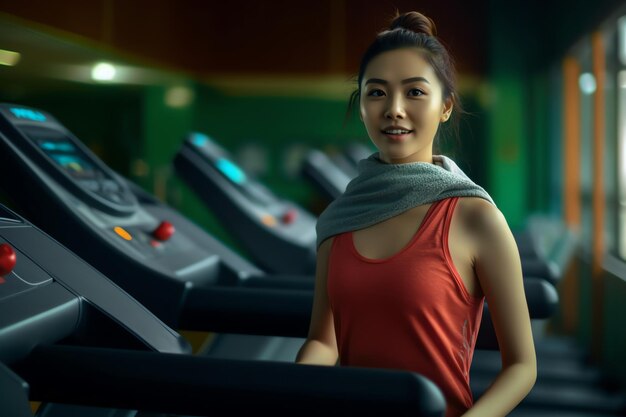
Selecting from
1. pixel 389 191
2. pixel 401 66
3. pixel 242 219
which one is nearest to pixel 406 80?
pixel 401 66

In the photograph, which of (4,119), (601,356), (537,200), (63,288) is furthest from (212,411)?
(537,200)

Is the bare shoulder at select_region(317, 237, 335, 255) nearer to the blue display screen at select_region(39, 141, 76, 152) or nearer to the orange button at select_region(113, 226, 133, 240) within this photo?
the orange button at select_region(113, 226, 133, 240)

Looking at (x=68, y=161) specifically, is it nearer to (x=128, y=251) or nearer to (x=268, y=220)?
(x=128, y=251)

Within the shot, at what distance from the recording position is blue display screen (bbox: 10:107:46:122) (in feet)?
5.43

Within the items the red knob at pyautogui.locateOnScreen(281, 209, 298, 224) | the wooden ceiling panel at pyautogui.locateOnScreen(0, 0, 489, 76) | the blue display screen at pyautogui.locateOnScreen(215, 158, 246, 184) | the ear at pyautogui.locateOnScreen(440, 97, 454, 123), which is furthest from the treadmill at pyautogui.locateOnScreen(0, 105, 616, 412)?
the wooden ceiling panel at pyautogui.locateOnScreen(0, 0, 489, 76)

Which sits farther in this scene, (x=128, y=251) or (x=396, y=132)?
(x=128, y=251)

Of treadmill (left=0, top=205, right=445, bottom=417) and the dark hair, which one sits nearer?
treadmill (left=0, top=205, right=445, bottom=417)

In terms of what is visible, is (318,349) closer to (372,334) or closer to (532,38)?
(372,334)

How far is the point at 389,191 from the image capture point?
108 cm

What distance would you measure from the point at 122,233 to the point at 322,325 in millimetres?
658

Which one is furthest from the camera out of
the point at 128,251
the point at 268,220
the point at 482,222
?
the point at 268,220

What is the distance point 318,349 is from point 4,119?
0.87m

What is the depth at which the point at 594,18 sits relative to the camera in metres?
3.94

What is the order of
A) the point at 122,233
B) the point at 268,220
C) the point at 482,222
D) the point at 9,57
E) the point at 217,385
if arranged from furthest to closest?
the point at 268,220, the point at 9,57, the point at 122,233, the point at 482,222, the point at 217,385
